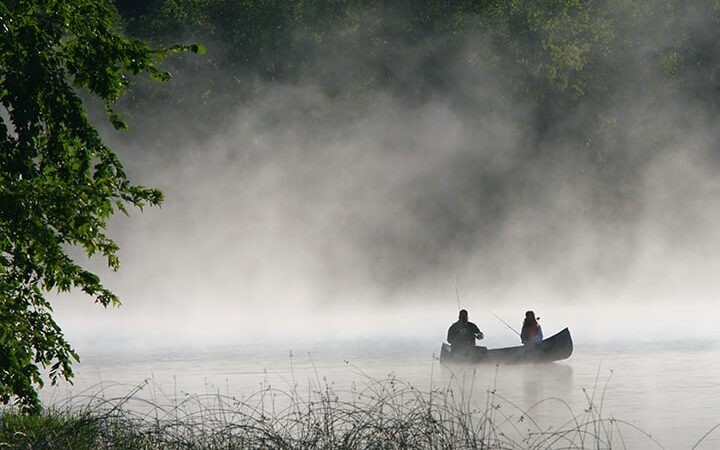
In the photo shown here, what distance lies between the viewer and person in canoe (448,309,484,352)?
3100 cm

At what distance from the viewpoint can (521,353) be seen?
31.4m

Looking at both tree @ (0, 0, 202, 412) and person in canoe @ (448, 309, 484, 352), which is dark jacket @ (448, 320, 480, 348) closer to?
person in canoe @ (448, 309, 484, 352)

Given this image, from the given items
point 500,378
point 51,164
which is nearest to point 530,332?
point 500,378

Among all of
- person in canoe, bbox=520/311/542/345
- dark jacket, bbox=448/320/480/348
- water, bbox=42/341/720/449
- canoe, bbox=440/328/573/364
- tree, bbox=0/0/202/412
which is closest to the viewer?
tree, bbox=0/0/202/412

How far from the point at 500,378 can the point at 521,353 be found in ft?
9.68

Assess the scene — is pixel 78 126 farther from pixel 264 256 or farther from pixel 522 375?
pixel 264 256

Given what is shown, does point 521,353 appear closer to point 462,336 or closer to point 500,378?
point 462,336

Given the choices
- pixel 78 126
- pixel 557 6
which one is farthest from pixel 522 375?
pixel 557 6

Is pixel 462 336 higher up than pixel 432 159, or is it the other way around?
pixel 432 159

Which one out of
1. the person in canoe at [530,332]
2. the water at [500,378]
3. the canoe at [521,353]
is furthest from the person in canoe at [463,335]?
the person in canoe at [530,332]

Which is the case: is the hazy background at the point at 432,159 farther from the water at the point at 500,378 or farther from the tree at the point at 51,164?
the tree at the point at 51,164

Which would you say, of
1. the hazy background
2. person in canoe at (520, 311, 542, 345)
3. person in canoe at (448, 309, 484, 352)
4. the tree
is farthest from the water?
the hazy background

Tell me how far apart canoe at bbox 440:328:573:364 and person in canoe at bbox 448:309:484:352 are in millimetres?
106

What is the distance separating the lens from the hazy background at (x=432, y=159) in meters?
63.6
